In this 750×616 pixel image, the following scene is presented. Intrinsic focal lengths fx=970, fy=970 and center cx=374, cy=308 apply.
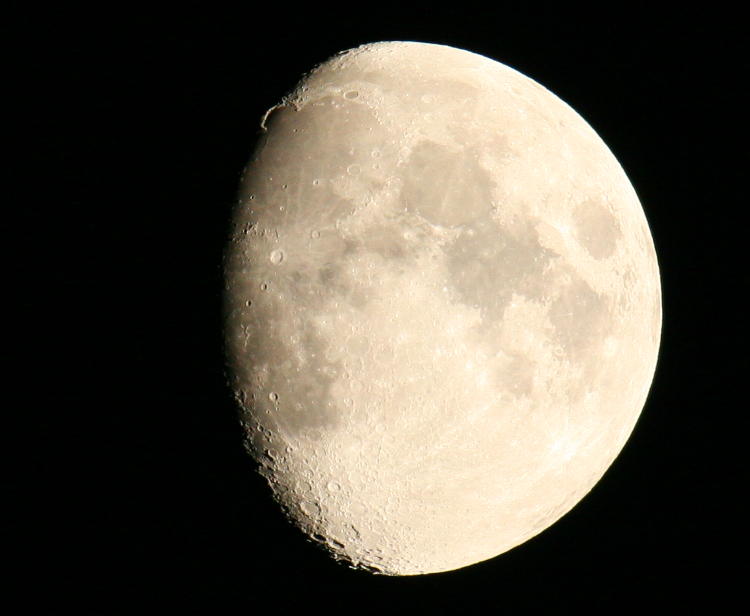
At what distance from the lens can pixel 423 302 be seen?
4.12 metres

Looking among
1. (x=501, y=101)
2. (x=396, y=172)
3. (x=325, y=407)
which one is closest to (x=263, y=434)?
(x=325, y=407)

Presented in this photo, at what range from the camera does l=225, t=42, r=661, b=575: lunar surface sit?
163 inches

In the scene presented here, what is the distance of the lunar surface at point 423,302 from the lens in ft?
13.6

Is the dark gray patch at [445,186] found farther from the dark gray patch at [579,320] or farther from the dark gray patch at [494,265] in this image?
the dark gray patch at [579,320]

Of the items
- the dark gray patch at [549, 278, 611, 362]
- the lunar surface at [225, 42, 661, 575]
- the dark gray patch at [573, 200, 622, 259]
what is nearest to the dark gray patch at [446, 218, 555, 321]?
the lunar surface at [225, 42, 661, 575]

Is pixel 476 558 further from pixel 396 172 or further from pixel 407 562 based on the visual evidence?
pixel 396 172

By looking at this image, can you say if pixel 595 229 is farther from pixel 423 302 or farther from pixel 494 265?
pixel 423 302

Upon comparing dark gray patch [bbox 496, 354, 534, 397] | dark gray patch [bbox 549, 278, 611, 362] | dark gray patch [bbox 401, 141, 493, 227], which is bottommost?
dark gray patch [bbox 496, 354, 534, 397]

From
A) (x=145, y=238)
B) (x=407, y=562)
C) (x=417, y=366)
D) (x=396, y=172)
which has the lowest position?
(x=407, y=562)

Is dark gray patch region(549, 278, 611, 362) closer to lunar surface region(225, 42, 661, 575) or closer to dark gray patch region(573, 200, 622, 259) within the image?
lunar surface region(225, 42, 661, 575)

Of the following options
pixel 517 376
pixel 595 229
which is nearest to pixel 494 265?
pixel 517 376

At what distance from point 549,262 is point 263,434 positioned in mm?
1507

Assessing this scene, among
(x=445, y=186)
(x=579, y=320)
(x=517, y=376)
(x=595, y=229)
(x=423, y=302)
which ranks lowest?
(x=517, y=376)

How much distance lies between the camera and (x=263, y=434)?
→ 14.5 ft
